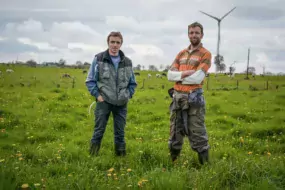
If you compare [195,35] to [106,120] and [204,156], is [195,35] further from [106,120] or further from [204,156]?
[106,120]

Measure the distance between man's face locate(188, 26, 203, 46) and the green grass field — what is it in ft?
7.54

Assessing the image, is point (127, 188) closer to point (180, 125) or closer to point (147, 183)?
point (147, 183)

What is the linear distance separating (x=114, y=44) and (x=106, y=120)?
162cm

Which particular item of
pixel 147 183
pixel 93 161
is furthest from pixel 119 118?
pixel 147 183

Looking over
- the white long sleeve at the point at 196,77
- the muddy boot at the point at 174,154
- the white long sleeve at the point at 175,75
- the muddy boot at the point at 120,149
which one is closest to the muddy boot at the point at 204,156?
the muddy boot at the point at 174,154

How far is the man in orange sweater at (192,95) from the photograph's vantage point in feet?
18.4

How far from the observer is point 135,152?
22.2 feet

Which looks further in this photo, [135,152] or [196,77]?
[135,152]

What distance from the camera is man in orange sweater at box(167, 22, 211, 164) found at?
5.62 meters

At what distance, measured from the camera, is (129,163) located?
232 inches

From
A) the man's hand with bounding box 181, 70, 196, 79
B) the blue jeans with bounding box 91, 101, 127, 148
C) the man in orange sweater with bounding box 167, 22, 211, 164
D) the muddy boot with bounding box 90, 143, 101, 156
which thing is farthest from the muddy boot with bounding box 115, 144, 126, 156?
the man's hand with bounding box 181, 70, 196, 79

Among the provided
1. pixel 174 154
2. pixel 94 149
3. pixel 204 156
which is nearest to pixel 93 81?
pixel 94 149

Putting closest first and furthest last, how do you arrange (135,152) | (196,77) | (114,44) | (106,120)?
(196,77), (114,44), (106,120), (135,152)

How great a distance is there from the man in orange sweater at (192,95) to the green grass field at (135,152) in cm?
50
